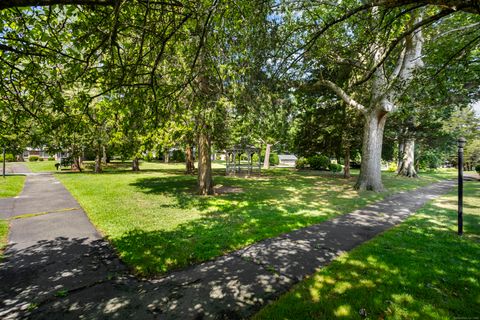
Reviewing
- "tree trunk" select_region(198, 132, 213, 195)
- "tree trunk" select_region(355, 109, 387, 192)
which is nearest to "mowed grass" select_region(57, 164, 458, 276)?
"tree trunk" select_region(198, 132, 213, 195)

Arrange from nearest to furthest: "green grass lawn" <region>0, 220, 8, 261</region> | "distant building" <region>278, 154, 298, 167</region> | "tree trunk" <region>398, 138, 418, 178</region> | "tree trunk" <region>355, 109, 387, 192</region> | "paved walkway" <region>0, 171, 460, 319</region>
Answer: "paved walkway" <region>0, 171, 460, 319</region>
"green grass lawn" <region>0, 220, 8, 261</region>
"tree trunk" <region>355, 109, 387, 192</region>
"tree trunk" <region>398, 138, 418, 178</region>
"distant building" <region>278, 154, 298, 167</region>

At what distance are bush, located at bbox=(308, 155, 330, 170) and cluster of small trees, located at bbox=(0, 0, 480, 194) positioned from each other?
18.9 m

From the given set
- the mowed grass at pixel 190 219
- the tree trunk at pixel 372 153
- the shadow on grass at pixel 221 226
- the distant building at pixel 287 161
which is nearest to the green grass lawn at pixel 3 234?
the mowed grass at pixel 190 219

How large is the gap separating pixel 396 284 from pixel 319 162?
99.8 ft

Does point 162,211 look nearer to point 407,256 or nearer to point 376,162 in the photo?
point 407,256

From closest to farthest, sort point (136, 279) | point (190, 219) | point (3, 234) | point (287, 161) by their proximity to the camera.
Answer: point (136, 279)
point (3, 234)
point (190, 219)
point (287, 161)

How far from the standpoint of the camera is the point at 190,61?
6.46m

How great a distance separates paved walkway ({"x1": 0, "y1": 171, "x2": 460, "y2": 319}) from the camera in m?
3.44

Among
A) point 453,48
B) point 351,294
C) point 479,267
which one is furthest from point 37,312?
point 453,48

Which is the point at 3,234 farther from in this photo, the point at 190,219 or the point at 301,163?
the point at 301,163

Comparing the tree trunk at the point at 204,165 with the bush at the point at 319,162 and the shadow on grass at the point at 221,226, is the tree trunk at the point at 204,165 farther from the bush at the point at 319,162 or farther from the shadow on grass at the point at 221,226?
the bush at the point at 319,162

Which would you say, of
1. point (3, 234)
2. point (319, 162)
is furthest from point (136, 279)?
point (319, 162)

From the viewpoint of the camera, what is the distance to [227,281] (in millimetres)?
4176

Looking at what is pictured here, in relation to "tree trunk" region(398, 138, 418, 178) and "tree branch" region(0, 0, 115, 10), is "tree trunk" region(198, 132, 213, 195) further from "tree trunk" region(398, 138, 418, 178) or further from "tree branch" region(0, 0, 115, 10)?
"tree trunk" region(398, 138, 418, 178)
